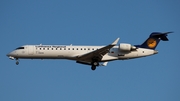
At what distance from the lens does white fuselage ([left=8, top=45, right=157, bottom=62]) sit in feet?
114

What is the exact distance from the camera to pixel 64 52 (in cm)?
3475

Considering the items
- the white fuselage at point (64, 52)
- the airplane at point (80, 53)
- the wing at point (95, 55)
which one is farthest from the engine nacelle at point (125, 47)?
the wing at point (95, 55)

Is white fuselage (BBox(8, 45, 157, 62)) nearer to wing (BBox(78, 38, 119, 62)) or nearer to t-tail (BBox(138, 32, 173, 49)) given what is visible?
wing (BBox(78, 38, 119, 62))

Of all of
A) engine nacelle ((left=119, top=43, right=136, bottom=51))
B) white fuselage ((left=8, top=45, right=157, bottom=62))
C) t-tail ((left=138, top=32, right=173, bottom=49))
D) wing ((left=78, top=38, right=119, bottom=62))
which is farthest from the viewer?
t-tail ((left=138, top=32, right=173, bottom=49))

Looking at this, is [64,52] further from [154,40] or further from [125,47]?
[154,40]

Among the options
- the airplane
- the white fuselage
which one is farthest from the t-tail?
the white fuselage

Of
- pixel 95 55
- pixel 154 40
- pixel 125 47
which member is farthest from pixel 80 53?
pixel 154 40

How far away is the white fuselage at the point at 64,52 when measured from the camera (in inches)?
1367

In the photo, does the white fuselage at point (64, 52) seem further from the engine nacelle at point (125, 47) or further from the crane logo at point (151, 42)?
the crane logo at point (151, 42)

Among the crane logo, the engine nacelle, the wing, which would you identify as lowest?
the wing

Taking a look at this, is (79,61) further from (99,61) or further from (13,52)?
(13,52)

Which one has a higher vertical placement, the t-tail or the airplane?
the t-tail

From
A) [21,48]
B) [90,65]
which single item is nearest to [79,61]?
[90,65]

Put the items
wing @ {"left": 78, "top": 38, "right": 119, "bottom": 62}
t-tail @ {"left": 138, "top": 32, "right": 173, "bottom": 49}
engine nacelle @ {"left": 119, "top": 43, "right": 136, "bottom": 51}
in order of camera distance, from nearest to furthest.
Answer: wing @ {"left": 78, "top": 38, "right": 119, "bottom": 62} → engine nacelle @ {"left": 119, "top": 43, "right": 136, "bottom": 51} → t-tail @ {"left": 138, "top": 32, "right": 173, "bottom": 49}
